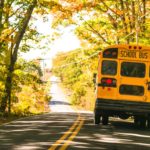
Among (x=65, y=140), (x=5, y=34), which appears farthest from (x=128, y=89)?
(x=5, y=34)

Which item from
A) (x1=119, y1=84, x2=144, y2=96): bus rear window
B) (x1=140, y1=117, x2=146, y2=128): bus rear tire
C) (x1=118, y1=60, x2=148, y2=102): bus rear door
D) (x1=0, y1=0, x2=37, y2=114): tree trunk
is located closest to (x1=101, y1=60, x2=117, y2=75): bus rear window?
(x1=118, y1=60, x2=148, y2=102): bus rear door

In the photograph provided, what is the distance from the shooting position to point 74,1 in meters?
32.9

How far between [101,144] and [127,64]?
18.8ft

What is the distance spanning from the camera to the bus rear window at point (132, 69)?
17.2 m

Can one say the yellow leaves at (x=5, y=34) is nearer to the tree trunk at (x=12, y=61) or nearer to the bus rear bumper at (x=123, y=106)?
the tree trunk at (x=12, y=61)

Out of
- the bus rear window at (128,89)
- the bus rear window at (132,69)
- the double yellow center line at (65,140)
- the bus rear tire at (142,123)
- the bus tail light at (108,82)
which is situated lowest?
the double yellow center line at (65,140)

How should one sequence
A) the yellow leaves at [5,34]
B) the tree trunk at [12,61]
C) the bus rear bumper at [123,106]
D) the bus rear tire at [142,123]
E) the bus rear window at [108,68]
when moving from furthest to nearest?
the tree trunk at [12,61] → the yellow leaves at [5,34] → the bus rear tire at [142,123] → the bus rear window at [108,68] → the bus rear bumper at [123,106]

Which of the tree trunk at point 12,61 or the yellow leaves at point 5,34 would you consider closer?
Answer: the yellow leaves at point 5,34

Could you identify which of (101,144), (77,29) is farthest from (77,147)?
(77,29)

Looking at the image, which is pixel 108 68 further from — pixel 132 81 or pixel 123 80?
pixel 132 81

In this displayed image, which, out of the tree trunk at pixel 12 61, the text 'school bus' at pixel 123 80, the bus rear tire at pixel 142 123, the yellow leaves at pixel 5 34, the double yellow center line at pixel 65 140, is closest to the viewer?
the double yellow center line at pixel 65 140

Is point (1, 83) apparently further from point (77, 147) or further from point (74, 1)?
point (77, 147)

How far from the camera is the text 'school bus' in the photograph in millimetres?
17125

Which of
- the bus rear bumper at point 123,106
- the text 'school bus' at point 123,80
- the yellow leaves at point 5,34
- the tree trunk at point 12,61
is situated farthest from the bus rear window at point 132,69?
the tree trunk at point 12,61
